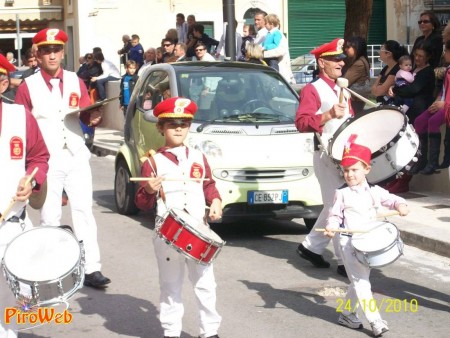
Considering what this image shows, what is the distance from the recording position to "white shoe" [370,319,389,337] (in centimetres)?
732

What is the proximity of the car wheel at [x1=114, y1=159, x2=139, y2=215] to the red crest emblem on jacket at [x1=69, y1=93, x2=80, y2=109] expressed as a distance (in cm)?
393

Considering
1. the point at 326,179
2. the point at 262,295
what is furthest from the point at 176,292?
the point at 326,179

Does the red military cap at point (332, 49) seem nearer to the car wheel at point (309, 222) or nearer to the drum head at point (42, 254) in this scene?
the car wheel at point (309, 222)

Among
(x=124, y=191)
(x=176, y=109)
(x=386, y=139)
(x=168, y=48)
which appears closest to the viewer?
(x=176, y=109)

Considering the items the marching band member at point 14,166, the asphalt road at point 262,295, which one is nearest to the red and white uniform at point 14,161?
the marching band member at point 14,166

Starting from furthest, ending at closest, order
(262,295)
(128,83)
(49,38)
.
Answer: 1. (128,83)
2. (262,295)
3. (49,38)

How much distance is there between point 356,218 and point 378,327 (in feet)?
2.60

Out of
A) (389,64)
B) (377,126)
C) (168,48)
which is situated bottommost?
(377,126)

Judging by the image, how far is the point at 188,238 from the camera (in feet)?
21.3

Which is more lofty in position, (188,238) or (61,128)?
(61,128)

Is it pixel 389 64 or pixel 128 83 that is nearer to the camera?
pixel 389 64

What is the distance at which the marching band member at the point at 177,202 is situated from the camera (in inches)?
272

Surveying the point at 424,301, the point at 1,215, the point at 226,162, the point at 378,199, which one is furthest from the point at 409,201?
the point at 1,215

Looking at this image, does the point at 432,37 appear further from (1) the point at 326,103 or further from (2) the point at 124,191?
(1) the point at 326,103
